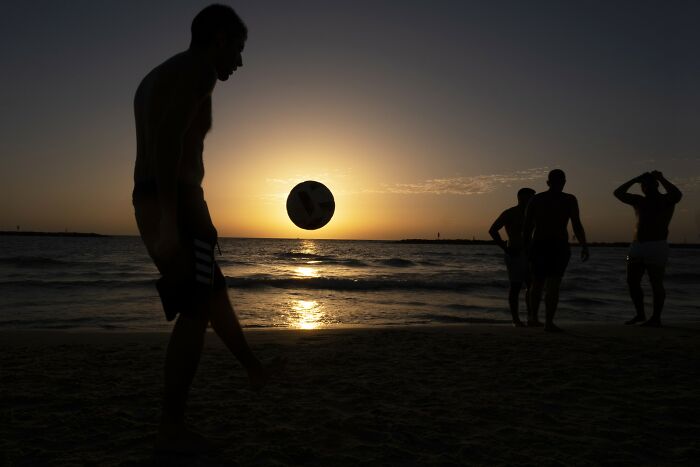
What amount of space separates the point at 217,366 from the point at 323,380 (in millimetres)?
1036

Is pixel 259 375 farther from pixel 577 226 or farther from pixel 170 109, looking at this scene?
pixel 577 226

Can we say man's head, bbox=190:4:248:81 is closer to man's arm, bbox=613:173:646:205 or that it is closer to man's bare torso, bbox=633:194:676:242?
man's arm, bbox=613:173:646:205

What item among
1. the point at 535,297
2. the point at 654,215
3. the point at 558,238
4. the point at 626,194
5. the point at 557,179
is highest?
the point at 557,179

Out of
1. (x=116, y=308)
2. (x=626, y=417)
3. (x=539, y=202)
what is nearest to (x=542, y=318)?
(x=539, y=202)

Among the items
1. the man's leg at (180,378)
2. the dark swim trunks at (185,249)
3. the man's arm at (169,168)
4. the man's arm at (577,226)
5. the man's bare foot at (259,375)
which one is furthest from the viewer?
the man's arm at (577,226)

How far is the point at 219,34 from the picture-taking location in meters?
2.37

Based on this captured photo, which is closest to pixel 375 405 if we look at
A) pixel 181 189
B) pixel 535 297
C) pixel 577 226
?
pixel 181 189

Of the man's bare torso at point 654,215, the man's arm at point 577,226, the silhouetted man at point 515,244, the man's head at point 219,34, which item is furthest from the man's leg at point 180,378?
the man's bare torso at point 654,215

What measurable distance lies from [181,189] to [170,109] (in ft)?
1.16

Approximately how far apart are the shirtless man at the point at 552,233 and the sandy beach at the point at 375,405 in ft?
3.80

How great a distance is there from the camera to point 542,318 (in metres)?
9.61

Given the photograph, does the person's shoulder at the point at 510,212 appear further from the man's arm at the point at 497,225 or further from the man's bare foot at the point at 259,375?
the man's bare foot at the point at 259,375

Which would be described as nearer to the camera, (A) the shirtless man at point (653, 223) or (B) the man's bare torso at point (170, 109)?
(B) the man's bare torso at point (170, 109)

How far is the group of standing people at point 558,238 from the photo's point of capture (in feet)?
21.1
